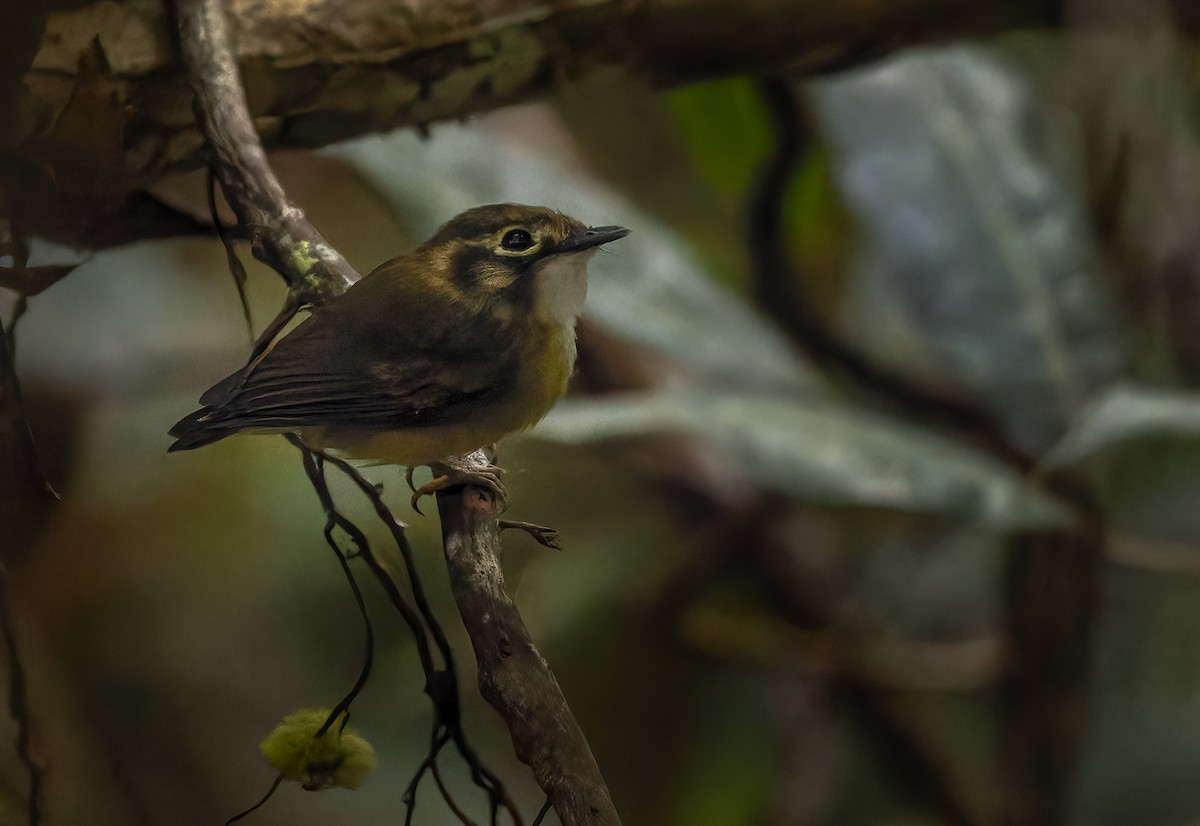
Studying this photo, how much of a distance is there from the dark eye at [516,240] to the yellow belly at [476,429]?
5 centimetres

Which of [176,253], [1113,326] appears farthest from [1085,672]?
[176,253]

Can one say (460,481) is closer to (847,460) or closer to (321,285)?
(321,285)

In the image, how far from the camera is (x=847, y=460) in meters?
1.00

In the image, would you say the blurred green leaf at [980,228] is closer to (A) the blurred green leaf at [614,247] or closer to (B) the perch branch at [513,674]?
(A) the blurred green leaf at [614,247]

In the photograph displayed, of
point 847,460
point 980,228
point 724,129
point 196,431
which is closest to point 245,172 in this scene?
point 196,431

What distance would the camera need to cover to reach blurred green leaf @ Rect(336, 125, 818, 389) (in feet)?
2.31

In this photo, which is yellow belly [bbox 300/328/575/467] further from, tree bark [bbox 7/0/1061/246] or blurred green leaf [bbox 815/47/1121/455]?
blurred green leaf [bbox 815/47/1121/455]

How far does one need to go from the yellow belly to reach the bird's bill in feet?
0.16

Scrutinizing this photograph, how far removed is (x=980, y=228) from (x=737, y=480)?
400 millimetres

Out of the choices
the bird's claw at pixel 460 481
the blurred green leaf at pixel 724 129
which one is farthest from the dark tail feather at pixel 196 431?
the blurred green leaf at pixel 724 129

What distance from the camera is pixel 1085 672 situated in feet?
3.50

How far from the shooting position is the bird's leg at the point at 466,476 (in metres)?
0.60

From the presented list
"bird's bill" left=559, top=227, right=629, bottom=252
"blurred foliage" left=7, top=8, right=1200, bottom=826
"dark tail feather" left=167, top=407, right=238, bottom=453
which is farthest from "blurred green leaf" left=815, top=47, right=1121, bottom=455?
"dark tail feather" left=167, top=407, right=238, bottom=453

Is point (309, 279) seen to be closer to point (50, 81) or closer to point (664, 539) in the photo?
point (50, 81)
